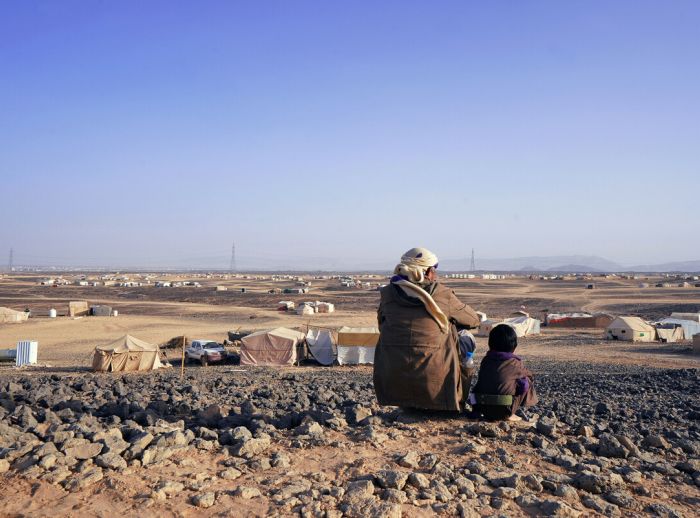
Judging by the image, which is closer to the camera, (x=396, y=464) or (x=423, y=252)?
(x=396, y=464)

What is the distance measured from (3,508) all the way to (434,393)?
12.7 ft

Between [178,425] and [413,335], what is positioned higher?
[413,335]

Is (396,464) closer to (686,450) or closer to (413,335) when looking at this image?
(413,335)

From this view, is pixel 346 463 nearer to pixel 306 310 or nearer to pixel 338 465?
pixel 338 465

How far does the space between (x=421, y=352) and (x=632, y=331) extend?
36.0m

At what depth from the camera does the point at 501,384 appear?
21.0 ft

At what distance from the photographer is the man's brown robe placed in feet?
20.2

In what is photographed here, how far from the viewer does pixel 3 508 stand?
4.50 m

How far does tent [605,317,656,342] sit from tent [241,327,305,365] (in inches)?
827

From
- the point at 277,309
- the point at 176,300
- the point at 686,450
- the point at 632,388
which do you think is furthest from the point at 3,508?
the point at 176,300

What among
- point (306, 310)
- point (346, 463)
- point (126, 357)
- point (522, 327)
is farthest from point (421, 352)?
point (306, 310)

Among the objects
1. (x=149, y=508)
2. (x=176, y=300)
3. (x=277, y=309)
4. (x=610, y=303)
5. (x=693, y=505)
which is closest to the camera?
(x=149, y=508)

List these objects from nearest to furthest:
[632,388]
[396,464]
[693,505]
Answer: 1. [693,505]
2. [396,464]
3. [632,388]

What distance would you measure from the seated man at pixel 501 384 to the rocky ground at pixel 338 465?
→ 0.25 m
